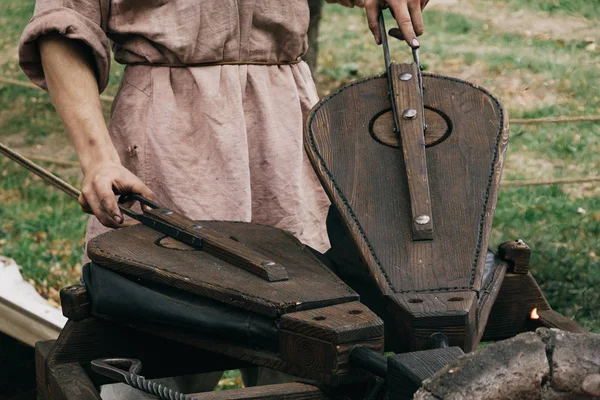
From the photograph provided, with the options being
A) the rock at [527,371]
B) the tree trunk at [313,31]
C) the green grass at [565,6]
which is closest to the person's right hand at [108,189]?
the rock at [527,371]

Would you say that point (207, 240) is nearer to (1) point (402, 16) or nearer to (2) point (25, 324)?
(1) point (402, 16)

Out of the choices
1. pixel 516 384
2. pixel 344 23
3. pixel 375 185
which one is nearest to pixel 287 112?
pixel 375 185

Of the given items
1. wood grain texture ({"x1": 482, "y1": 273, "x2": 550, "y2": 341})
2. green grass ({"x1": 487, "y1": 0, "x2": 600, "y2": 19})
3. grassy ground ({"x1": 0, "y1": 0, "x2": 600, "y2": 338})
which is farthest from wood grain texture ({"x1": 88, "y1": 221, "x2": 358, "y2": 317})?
green grass ({"x1": 487, "y1": 0, "x2": 600, "y2": 19})

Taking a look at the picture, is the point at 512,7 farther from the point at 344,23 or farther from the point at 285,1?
the point at 285,1

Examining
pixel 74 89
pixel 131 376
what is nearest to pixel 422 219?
pixel 131 376

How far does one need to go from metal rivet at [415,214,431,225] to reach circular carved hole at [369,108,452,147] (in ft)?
0.63

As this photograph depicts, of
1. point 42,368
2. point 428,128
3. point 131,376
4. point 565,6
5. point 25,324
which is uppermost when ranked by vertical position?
point 428,128

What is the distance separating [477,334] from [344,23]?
870cm

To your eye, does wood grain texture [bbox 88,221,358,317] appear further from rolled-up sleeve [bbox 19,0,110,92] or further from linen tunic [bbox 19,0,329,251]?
rolled-up sleeve [bbox 19,0,110,92]

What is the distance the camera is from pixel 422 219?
144 centimetres

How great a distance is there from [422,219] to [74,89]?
0.72 meters

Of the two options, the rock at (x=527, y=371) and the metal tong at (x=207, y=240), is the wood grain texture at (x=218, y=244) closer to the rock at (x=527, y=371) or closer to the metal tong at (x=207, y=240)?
the metal tong at (x=207, y=240)

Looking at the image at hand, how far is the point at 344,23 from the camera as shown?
9.84 m

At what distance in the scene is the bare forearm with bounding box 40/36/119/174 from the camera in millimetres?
1745
